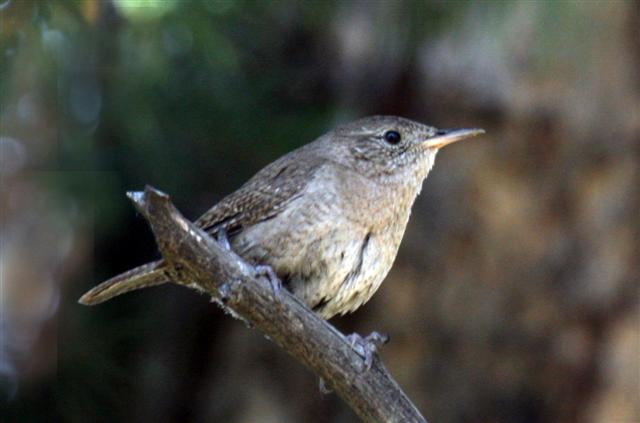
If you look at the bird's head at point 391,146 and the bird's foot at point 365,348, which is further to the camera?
the bird's head at point 391,146

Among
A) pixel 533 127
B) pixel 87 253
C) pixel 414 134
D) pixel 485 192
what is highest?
pixel 533 127

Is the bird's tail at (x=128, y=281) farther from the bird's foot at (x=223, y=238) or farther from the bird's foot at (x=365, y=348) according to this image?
the bird's foot at (x=365, y=348)

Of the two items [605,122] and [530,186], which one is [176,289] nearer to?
[530,186]

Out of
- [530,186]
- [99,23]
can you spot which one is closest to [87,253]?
[99,23]

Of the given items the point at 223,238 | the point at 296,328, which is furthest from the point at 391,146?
the point at 296,328

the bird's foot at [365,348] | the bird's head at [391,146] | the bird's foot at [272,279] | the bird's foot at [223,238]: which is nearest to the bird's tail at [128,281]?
the bird's foot at [223,238]
